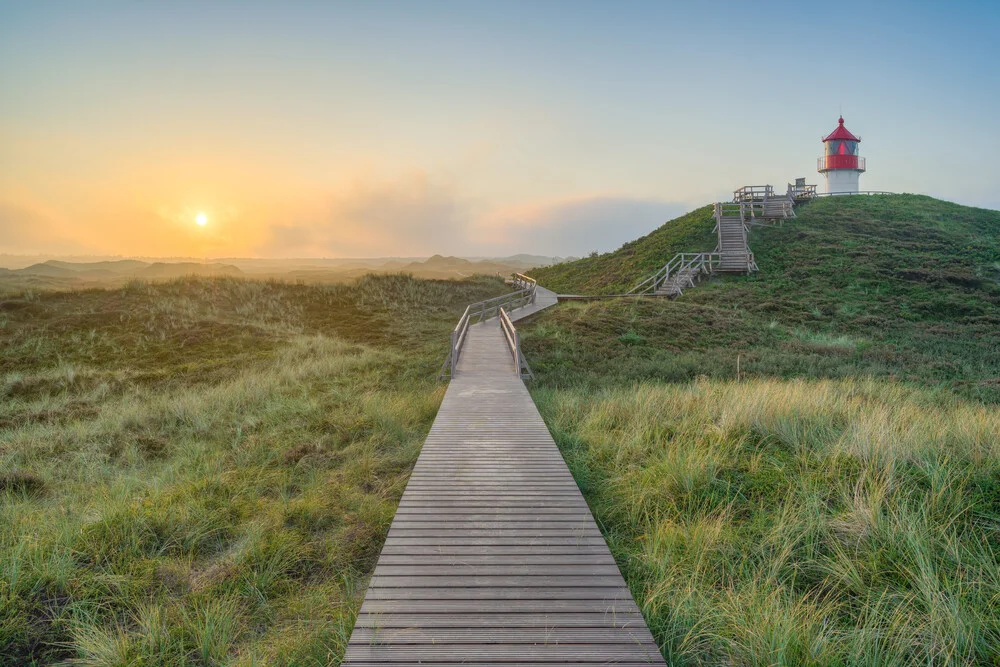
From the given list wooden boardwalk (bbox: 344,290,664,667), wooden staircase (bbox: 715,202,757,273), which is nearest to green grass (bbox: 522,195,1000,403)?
wooden staircase (bbox: 715,202,757,273)

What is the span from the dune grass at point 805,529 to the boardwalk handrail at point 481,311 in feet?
18.3

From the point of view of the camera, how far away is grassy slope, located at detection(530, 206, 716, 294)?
104ft

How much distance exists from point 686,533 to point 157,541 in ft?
18.6

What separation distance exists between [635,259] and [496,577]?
107 feet

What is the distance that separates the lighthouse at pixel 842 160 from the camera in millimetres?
48219

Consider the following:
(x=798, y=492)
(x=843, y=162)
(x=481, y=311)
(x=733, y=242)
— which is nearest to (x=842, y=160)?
(x=843, y=162)

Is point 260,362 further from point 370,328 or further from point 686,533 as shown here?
point 686,533

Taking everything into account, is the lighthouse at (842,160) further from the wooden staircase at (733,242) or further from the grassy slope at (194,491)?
the grassy slope at (194,491)

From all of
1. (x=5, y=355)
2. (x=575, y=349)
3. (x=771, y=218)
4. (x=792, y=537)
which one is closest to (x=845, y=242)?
(x=771, y=218)

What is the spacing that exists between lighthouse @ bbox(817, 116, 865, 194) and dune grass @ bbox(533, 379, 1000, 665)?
169 feet

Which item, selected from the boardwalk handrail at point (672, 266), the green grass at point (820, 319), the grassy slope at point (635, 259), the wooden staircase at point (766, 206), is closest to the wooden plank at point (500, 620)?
the green grass at point (820, 319)

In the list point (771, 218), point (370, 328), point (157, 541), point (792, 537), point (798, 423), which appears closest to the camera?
point (792, 537)

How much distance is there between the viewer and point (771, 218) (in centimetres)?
3603

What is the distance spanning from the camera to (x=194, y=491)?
21.9 ft
